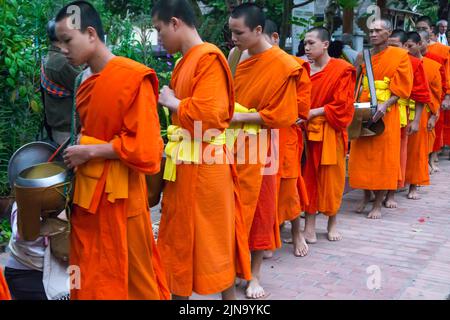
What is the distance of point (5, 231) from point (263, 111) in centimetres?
261

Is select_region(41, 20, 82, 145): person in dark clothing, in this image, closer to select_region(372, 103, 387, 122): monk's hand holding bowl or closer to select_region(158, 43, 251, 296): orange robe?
select_region(158, 43, 251, 296): orange robe

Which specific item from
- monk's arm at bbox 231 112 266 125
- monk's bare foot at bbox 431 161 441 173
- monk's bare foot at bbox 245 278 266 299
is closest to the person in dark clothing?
monk's arm at bbox 231 112 266 125

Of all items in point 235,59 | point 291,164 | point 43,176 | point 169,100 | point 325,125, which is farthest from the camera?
point 325,125

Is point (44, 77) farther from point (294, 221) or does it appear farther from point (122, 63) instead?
point (294, 221)

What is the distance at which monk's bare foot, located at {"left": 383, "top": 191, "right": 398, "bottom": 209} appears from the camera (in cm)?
704

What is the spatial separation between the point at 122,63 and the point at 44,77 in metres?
1.93

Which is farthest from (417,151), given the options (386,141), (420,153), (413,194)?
(386,141)

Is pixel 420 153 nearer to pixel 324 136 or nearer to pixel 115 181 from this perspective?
pixel 324 136

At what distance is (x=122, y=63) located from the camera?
2.86m

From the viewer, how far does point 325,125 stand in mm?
5359

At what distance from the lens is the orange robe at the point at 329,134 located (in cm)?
531

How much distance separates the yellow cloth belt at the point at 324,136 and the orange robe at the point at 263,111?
3.83 ft

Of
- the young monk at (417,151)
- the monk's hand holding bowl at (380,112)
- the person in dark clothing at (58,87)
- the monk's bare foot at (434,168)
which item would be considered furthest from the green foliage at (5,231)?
the monk's bare foot at (434,168)

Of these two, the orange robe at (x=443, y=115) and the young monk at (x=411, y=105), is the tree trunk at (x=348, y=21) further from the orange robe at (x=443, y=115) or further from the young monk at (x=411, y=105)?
the orange robe at (x=443, y=115)
